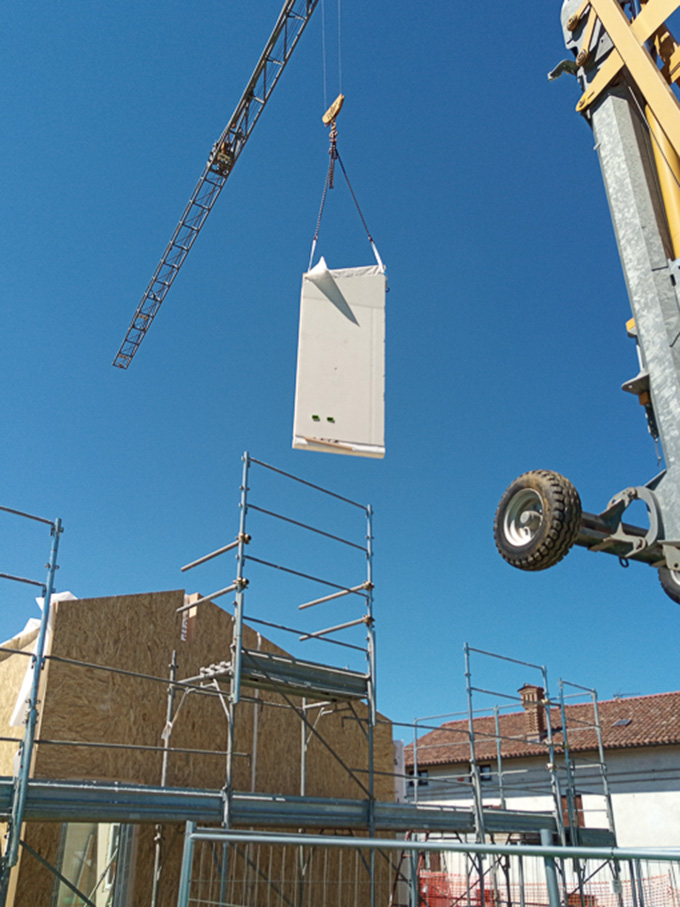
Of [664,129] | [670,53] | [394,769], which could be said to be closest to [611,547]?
[664,129]

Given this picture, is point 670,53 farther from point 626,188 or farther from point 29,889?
point 29,889

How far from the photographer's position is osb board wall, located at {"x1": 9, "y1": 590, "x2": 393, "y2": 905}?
956 cm

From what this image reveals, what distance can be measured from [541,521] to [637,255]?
242 centimetres

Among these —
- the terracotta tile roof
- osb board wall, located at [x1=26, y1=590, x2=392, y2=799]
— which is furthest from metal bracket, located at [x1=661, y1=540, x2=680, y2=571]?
the terracotta tile roof

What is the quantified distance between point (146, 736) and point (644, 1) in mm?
10516

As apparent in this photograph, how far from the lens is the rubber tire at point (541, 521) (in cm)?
570

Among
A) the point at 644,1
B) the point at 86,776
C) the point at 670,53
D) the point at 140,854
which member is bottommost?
the point at 140,854

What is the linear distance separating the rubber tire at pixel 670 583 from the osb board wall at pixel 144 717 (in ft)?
17.7

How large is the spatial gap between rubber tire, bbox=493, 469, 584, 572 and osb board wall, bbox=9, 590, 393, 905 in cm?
466

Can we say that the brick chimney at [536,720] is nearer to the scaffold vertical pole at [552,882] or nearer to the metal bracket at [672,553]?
the metal bracket at [672,553]

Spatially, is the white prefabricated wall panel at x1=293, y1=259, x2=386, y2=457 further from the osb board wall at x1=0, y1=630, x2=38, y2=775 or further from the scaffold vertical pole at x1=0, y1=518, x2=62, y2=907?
the osb board wall at x1=0, y1=630, x2=38, y2=775

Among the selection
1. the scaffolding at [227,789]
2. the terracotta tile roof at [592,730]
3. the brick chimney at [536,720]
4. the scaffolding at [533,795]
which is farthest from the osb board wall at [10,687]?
the brick chimney at [536,720]

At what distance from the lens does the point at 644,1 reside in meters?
7.14

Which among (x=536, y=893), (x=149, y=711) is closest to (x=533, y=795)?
(x=536, y=893)
